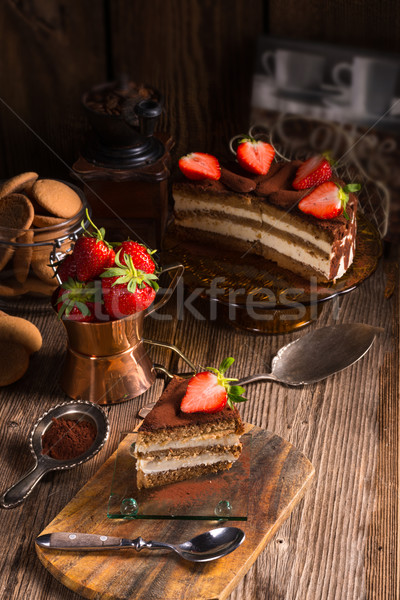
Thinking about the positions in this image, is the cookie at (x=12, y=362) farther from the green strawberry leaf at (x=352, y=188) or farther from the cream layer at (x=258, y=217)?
the green strawberry leaf at (x=352, y=188)

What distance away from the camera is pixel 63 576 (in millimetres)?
1042

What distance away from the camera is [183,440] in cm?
121

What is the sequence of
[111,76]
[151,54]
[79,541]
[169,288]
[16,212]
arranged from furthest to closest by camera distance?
[16,212], [169,288], [79,541], [111,76], [151,54]

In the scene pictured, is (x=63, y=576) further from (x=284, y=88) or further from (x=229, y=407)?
(x=284, y=88)

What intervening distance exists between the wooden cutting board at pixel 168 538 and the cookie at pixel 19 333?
14.4 inches

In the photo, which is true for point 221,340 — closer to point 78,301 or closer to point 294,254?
point 294,254

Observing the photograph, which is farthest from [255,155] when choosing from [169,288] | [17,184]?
[17,184]

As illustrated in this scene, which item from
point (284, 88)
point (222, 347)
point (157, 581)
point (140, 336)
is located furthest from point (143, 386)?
point (284, 88)

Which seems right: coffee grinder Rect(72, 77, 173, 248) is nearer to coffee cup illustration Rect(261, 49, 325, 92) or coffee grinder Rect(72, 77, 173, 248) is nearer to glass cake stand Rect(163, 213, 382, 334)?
glass cake stand Rect(163, 213, 382, 334)

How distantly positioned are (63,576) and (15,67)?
43.1 inches

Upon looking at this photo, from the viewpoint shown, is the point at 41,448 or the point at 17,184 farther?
the point at 17,184

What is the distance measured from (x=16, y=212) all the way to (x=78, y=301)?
390 mm

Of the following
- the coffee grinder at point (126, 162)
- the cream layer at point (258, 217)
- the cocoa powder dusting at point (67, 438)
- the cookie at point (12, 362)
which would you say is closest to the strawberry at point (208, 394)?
the cocoa powder dusting at point (67, 438)

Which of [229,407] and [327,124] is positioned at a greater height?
[327,124]
